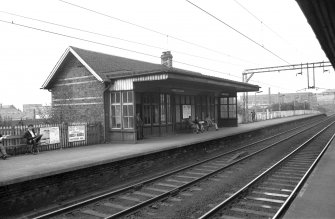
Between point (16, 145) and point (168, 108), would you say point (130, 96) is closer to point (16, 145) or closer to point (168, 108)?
point (168, 108)

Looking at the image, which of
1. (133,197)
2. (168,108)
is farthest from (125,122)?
(133,197)

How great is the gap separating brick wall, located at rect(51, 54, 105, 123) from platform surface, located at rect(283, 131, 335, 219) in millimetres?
11067

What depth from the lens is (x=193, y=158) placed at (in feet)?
50.8

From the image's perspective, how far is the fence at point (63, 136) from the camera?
42.7 ft

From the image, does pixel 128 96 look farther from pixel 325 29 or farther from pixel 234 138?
pixel 325 29

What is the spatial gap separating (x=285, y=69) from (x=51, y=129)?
2412 cm

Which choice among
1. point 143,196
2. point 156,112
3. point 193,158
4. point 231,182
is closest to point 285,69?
point 156,112

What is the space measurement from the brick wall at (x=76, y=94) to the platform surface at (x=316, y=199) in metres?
11.1

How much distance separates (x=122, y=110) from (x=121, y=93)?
2.83ft

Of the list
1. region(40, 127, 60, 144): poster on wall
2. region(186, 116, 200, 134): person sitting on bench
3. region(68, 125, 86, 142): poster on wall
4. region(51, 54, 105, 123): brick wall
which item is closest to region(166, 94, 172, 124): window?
region(186, 116, 200, 134): person sitting on bench

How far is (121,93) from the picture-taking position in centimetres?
1691

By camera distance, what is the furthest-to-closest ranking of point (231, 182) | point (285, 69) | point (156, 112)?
point (285, 69) < point (156, 112) < point (231, 182)

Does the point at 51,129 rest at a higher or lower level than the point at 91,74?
lower

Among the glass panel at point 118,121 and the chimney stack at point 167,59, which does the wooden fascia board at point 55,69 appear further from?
the chimney stack at point 167,59
